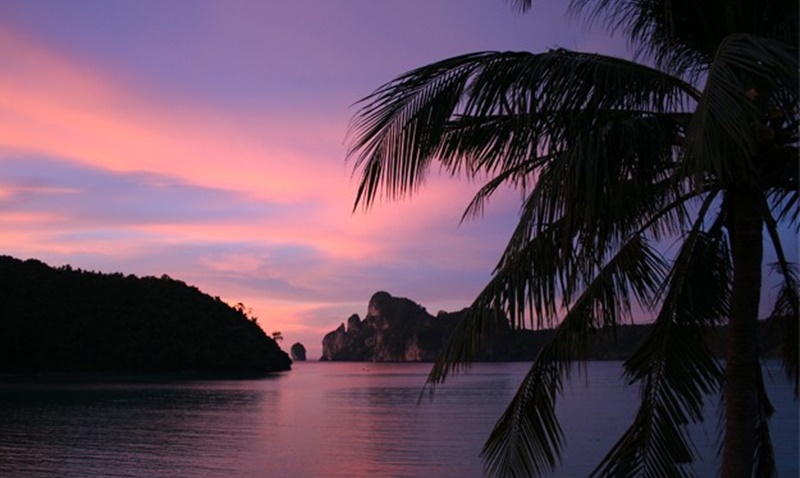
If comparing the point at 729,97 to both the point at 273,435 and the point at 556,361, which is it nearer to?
the point at 556,361

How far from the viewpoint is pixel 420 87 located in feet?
18.3

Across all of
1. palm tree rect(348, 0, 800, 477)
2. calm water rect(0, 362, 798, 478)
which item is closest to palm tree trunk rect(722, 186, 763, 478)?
palm tree rect(348, 0, 800, 477)

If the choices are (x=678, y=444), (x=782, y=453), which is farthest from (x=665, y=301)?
(x=782, y=453)

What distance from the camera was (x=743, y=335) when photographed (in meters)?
5.70

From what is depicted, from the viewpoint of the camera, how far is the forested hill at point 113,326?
122750 mm

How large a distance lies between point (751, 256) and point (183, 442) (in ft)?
148

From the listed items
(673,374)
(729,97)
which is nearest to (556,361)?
(673,374)

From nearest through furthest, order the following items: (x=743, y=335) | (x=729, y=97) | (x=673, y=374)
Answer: (x=729, y=97), (x=743, y=335), (x=673, y=374)

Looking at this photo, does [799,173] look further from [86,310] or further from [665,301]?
[86,310]

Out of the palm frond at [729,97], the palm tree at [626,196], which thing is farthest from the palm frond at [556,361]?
the palm frond at [729,97]

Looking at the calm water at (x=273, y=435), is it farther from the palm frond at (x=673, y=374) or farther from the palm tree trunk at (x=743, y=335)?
the palm tree trunk at (x=743, y=335)

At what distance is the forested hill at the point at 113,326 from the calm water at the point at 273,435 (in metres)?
33.5

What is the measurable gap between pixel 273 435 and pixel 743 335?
5008 centimetres

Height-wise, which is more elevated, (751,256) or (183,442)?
(751,256)
